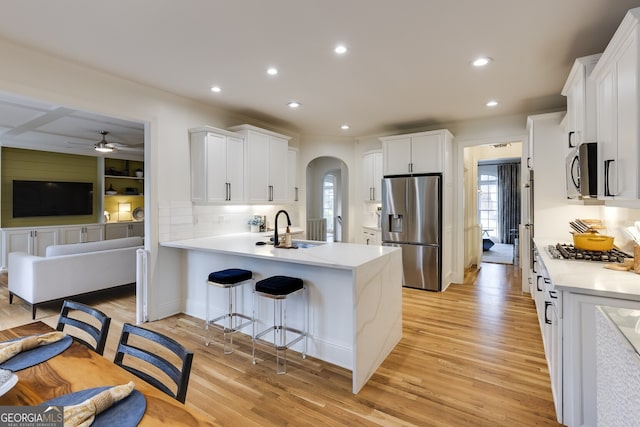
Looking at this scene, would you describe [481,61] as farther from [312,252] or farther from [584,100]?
[312,252]

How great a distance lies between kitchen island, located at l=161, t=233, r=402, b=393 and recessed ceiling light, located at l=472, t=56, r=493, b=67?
1.87 metres

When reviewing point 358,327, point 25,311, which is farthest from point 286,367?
point 25,311

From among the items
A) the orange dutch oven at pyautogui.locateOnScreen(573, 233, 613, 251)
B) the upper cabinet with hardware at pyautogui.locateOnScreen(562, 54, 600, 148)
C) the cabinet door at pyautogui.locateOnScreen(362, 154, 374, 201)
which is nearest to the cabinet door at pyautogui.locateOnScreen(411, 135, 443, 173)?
the cabinet door at pyautogui.locateOnScreen(362, 154, 374, 201)

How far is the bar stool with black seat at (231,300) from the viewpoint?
9.53ft

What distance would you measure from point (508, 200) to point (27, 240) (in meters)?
12.4

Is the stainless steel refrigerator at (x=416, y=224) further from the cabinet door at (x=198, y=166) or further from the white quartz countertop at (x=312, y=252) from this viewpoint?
the cabinet door at (x=198, y=166)

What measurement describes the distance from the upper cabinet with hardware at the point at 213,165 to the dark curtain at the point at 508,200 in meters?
8.99

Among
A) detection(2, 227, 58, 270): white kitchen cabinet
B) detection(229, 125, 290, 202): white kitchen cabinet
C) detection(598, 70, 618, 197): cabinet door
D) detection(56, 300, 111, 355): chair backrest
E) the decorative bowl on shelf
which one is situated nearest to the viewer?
detection(56, 300, 111, 355): chair backrest

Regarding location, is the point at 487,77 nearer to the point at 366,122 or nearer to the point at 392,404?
the point at 366,122

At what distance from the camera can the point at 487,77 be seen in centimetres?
322

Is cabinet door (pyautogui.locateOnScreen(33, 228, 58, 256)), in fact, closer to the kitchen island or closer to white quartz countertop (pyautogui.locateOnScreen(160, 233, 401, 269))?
white quartz countertop (pyautogui.locateOnScreen(160, 233, 401, 269))

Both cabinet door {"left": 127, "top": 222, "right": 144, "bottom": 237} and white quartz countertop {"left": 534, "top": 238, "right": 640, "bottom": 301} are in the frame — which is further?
cabinet door {"left": 127, "top": 222, "right": 144, "bottom": 237}

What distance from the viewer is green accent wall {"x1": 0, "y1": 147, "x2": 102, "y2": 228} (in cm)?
638

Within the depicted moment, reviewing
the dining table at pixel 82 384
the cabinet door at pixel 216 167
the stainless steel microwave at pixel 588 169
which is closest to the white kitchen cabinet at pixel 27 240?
the cabinet door at pixel 216 167
